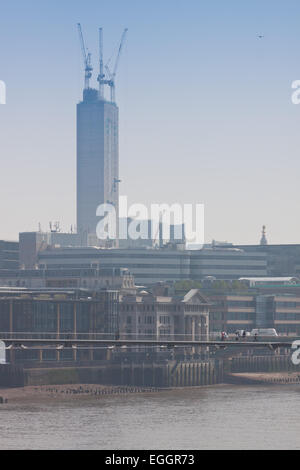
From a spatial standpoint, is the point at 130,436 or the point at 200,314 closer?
the point at 130,436

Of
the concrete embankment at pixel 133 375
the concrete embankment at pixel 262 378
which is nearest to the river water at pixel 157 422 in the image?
the concrete embankment at pixel 133 375

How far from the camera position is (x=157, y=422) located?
Answer: 335 feet

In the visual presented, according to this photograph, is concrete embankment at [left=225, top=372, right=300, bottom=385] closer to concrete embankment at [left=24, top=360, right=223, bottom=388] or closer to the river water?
concrete embankment at [left=24, top=360, right=223, bottom=388]

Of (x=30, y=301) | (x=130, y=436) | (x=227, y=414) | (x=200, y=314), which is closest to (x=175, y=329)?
(x=200, y=314)

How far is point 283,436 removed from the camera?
89.6 m

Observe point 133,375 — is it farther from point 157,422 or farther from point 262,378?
point 157,422

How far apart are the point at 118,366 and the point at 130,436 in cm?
6668

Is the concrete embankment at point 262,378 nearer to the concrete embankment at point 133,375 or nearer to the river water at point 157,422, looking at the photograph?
the concrete embankment at point 133,375

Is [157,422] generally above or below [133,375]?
below

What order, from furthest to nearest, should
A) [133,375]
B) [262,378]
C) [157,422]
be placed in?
[262,378] < [133,375] < [157,422]

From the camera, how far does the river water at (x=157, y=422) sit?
3418 inches

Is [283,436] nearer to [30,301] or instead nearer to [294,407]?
[294,407]

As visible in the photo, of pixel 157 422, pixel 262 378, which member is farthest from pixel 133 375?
pixel 157 422

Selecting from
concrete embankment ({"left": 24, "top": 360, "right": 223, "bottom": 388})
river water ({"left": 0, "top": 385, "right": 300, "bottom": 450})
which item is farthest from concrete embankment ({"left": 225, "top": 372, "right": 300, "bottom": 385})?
river water ({"left": 0, "top": 385, "right": 300, "bottom": 450})
